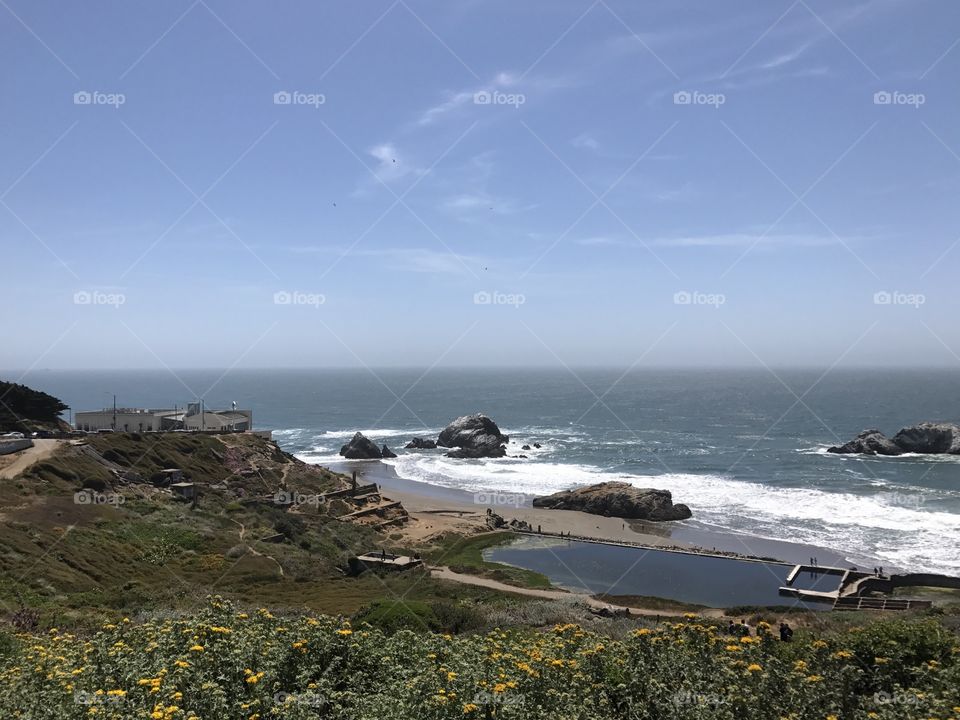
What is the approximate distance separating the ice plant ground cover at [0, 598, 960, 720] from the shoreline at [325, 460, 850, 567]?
35467mm

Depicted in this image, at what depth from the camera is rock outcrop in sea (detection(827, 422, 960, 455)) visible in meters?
85.9

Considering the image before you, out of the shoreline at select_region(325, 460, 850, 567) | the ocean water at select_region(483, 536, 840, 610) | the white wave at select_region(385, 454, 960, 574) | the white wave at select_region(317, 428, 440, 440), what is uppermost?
the white wave at select_region(317, 428, 440, 440)

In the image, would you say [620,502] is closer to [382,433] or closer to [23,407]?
[23,407]

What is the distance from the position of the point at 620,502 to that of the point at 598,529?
620 centimetres

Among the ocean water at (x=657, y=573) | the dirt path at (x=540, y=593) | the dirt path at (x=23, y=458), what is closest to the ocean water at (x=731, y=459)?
the ocean water at (x=657, y=573)

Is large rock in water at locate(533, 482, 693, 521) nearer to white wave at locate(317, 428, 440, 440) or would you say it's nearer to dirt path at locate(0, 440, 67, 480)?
dirt path at locate(0, 440, 67, 480)

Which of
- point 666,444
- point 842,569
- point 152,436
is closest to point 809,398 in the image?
point 666,444

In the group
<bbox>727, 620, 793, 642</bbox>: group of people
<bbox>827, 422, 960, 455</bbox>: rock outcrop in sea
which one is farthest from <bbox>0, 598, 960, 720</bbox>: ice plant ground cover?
<bbox>827, 422, 960, 455</bbox>: rock outcrop in sea

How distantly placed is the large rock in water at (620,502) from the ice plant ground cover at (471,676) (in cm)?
4540

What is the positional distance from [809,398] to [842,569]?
152 m

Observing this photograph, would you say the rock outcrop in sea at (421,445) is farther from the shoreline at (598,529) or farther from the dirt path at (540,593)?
the dirt path at (540,593)

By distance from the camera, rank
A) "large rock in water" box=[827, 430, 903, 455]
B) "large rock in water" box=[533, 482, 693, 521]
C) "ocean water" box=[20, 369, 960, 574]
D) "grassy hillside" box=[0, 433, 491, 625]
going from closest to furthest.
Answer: "grassy hillside" box=[0, 433, 491, 625] → "ocean water" box=[20, 369, 960, 574] → "large rock in water" box=[533, 482, 693, 521] → "large rock in water" box=[827, 430, 903, 455]

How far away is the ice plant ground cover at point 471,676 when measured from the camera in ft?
24.7

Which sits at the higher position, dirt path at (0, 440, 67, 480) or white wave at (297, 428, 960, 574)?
dirt path at (0, 440, 67, 480)
